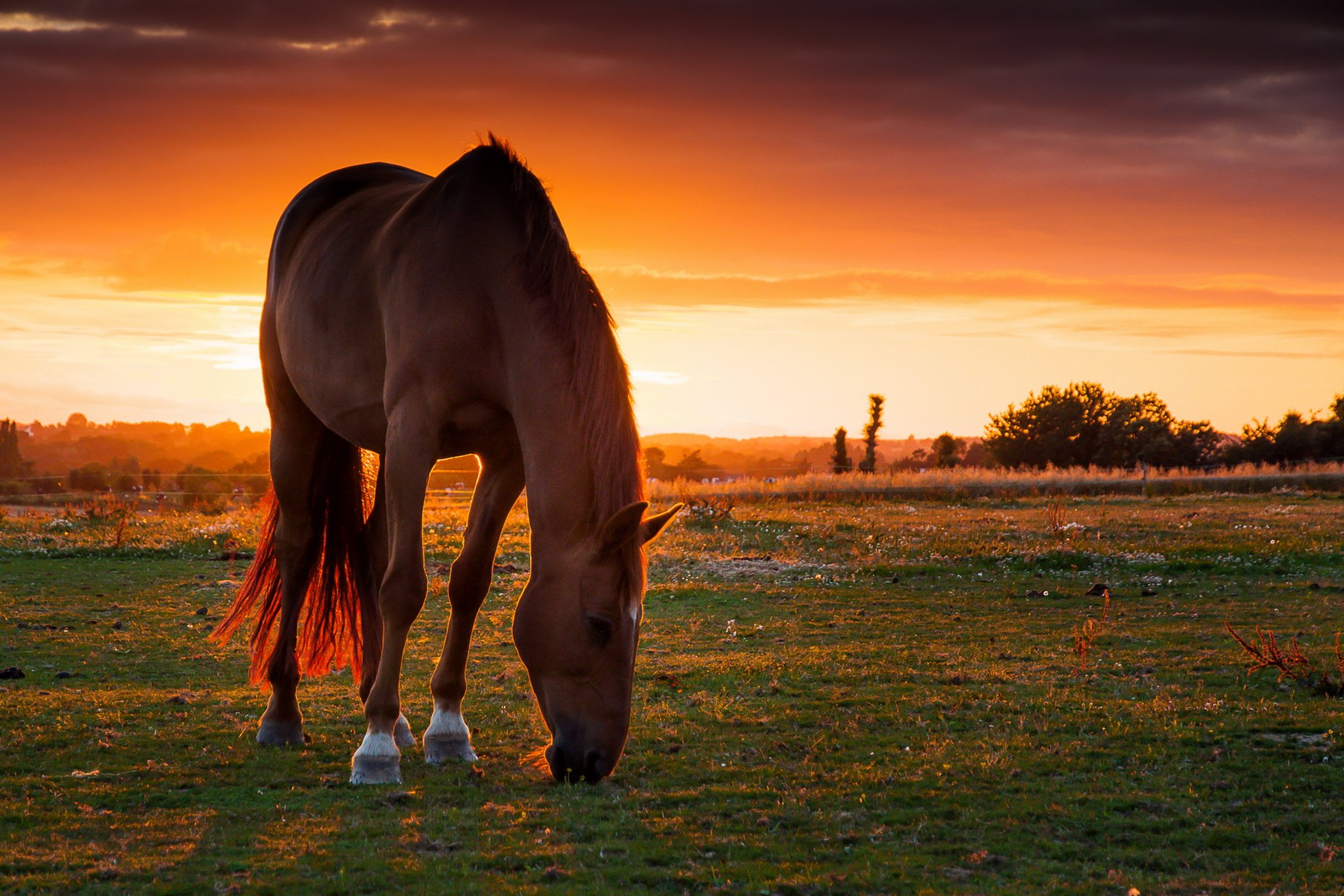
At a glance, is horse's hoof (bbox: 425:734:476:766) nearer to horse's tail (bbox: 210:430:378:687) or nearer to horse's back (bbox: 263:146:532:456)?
horse's tail (bbox: 210:430:378:687)

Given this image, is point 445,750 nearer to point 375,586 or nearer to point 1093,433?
point 375,586

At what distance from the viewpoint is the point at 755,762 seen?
508 centimetres

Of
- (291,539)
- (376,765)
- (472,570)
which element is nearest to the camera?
(376,765)

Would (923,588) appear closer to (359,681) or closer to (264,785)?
(359,681)

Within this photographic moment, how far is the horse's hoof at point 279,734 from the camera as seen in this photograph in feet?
18.3

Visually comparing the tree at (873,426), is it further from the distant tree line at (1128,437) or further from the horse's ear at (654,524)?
the horse's ear at (654,524)

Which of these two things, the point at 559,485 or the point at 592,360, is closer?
the point at 559,485

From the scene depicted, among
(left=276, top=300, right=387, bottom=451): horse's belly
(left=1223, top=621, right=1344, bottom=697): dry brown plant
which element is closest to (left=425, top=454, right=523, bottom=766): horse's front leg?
(left=276, top=300, right=387, bottom=451): horse's belly

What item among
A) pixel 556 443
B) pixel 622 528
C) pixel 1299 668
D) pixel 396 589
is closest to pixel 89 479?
pixel 396 589

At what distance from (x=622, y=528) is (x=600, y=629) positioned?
0.44 metres

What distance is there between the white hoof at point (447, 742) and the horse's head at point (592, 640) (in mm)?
893

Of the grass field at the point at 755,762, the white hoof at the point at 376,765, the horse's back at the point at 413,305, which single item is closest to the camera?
the grass field at the point at 755,762

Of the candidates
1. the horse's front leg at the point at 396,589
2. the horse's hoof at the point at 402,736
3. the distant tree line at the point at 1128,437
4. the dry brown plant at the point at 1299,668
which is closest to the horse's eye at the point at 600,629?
the horse's front leg at the point at 396,589

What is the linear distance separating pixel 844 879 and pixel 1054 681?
4.04m
